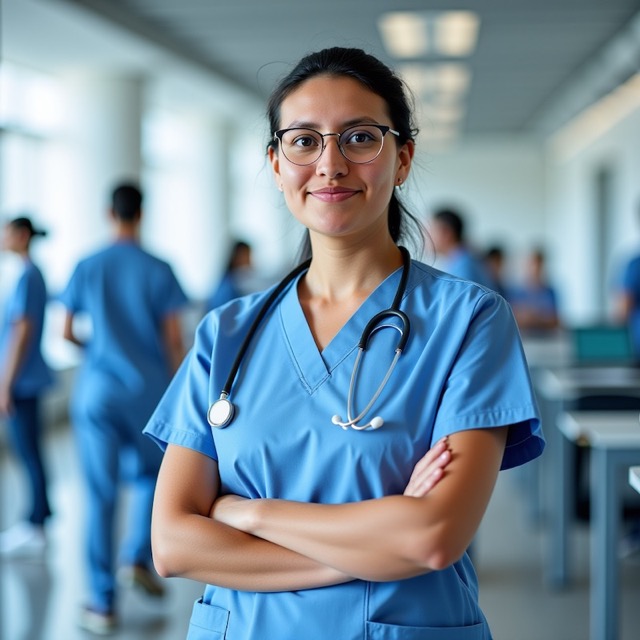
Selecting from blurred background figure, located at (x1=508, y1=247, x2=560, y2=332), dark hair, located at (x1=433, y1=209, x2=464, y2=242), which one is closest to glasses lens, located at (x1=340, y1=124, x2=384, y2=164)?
dark hair, located at (x1=433, y1=209, x2=464, y2=242)

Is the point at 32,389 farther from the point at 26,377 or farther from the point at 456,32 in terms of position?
the point at 456,32

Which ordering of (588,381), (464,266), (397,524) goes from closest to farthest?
(397,524) < (464,266) < (588,381)

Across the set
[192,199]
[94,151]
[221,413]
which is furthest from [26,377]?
[192,199]

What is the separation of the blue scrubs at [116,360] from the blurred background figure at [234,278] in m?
2.68

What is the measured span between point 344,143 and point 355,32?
20.3 feet

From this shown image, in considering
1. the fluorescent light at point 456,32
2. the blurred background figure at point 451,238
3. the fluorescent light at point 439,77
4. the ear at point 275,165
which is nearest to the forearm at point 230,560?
the ear at point 275,165

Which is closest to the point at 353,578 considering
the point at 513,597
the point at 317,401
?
the point at 317,401

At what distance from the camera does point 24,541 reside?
14.2ft

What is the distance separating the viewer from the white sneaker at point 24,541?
424cm

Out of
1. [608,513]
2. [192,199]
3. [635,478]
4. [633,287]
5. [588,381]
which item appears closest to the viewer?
[635,478]

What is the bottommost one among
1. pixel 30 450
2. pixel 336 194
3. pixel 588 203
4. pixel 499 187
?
pixel 30 450

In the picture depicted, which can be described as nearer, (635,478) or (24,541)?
(635,478)

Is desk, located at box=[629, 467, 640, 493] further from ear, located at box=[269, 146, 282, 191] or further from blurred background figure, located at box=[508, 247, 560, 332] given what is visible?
blurred background figure, located at box=[508, 247, 560, 332]

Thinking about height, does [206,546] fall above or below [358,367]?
below
